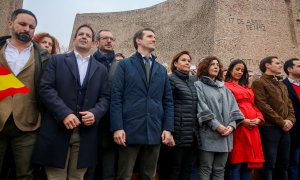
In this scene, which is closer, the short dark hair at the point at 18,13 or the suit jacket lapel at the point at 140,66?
the short dark hair at the point at 18,13

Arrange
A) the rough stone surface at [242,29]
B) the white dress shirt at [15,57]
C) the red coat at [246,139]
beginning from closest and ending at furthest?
1. the white dress shirt at [15,57]
2. the red coat at [246,139]
3. the rough stone surface at [242,29]

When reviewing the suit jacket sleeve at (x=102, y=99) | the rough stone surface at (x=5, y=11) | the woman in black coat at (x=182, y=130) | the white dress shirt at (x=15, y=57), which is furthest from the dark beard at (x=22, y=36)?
the rough stone surface at (x=5, y=11)

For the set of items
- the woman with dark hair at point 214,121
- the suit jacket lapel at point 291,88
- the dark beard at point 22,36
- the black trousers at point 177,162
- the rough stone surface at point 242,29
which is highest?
the rough stone surface at point 242,29

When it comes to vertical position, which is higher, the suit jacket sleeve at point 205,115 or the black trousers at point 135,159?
the suit jacket sleeve at point 205,115

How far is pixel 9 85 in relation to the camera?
2.54 metres

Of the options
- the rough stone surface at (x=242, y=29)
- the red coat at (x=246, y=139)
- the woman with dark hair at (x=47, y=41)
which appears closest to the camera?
the red coat at (x=246, y=139)

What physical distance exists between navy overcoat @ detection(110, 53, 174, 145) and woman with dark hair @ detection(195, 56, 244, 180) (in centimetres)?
49

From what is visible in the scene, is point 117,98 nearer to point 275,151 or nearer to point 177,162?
point 177,162

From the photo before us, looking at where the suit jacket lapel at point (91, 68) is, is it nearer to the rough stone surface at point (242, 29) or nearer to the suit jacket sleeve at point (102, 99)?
the suit jacket sleeve at point (102, 99)

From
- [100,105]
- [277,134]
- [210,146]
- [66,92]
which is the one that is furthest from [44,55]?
[277,134]

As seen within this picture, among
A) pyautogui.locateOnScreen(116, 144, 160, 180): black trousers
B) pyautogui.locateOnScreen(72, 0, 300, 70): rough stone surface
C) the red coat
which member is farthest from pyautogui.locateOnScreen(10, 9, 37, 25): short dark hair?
pyautogui.locateOnScreen(72, 0, 300, 70): rough stone surface

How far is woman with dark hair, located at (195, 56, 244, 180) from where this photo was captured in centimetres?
337

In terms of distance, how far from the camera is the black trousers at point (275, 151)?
376 centimetres

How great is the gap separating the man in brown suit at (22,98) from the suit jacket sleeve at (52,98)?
0.40ft
